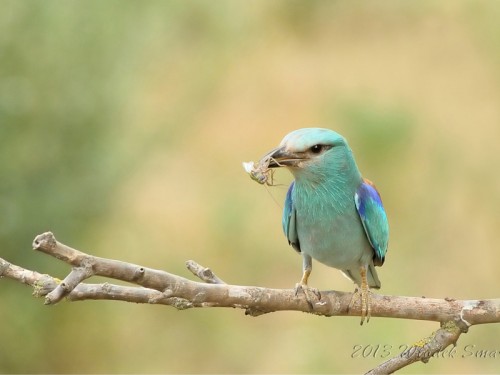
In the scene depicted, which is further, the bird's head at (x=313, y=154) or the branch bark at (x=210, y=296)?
the bird's head at (x=313, y=154)

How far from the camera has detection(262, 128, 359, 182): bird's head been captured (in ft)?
9.24

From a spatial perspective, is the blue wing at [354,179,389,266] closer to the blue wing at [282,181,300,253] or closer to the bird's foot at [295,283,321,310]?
the blue wing at [282,181,300,253]

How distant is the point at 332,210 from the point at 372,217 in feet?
0.51

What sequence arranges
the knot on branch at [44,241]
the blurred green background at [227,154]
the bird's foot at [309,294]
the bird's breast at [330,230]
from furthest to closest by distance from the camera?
the blurred green background at [227,154], the bird's breast at [330,230], the bird's foot at [309,294], the knot on branch at [44,241]

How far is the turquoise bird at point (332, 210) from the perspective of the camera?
291 centimetres

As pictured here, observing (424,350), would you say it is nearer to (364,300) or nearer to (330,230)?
(364,300)

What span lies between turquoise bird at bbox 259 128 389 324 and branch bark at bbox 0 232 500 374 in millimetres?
160

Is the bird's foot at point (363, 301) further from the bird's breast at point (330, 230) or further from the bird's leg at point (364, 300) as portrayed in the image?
the bird's breast at point (330, 230)

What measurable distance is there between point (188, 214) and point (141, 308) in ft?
3.87

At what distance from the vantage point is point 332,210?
9.99ft

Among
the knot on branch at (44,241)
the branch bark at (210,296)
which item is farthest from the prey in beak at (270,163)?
the knot on branch at (44,241)

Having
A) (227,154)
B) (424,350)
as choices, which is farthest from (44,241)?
(227,154)

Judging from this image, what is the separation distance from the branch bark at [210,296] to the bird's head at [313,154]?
0.40 meters

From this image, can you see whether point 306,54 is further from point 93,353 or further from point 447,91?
point 93,353
